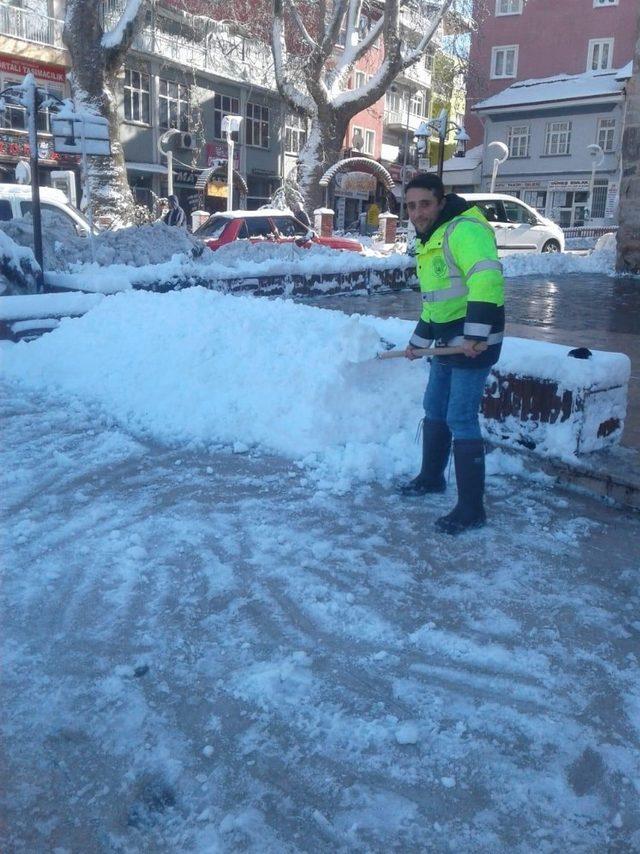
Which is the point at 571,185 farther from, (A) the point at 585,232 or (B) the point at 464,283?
(B) the point at 464,283

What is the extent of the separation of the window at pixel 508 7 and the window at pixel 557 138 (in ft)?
24.8

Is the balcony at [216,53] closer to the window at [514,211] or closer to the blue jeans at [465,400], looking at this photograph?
the window at [514,211]

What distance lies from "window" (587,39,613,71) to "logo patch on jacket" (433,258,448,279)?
42435mm

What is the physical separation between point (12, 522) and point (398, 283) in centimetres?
958

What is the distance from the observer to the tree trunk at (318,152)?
23734 mm

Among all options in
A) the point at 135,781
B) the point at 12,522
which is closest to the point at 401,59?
the point at 12,522

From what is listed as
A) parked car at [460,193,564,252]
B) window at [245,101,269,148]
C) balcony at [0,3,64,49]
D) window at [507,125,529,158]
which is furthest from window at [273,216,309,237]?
window at [507,125,529,158]

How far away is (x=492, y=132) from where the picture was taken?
133 ft

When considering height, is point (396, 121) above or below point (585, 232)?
above

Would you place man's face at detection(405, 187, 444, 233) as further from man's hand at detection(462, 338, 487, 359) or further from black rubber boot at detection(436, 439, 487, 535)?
black rubber boot at detection(436, 439, 487, 535)

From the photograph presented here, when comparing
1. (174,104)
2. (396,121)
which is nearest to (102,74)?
(174,104)

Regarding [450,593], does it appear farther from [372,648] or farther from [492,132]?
[492,132]

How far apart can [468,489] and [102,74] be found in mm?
19121

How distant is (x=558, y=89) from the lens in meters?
38.5
